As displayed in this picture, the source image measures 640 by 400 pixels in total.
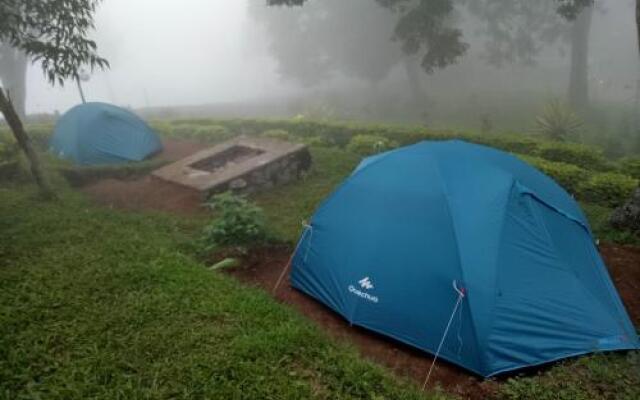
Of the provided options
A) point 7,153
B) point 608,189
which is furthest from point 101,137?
point 608,189

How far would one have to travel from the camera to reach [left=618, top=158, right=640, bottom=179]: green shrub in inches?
385

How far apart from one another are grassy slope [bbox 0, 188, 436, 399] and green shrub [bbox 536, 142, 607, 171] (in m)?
8.92

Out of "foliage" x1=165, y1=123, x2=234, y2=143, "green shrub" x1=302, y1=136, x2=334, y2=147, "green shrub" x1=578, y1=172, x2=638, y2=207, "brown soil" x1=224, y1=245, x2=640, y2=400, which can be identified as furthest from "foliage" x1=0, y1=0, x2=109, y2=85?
"green shrub" x1=578, y1=172, x2=638, y2=207

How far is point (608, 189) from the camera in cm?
902

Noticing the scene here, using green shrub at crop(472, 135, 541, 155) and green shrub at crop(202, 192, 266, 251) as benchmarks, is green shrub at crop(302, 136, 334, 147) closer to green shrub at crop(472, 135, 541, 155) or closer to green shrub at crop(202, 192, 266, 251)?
green shrub at crop(472, 135, 541, 155)

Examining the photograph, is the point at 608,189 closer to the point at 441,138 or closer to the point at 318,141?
the point at 441,138

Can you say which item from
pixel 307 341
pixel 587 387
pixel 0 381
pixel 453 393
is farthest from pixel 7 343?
pixel 587 387

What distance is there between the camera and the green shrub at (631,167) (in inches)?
385

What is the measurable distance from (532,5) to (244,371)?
3453cm

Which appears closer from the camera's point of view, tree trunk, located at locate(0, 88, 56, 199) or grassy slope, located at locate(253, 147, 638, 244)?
grassy slope, located at locate(253, 147, 638, 244)

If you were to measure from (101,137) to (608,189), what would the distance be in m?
12.7

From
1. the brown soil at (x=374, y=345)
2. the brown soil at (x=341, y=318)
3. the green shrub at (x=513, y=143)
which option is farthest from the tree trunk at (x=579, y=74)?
the brown soil at (x=374, y=345)

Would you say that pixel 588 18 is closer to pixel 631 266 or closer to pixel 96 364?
pixel 631 266

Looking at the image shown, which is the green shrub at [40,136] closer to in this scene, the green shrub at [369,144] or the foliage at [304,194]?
the foliage at [304,194]
